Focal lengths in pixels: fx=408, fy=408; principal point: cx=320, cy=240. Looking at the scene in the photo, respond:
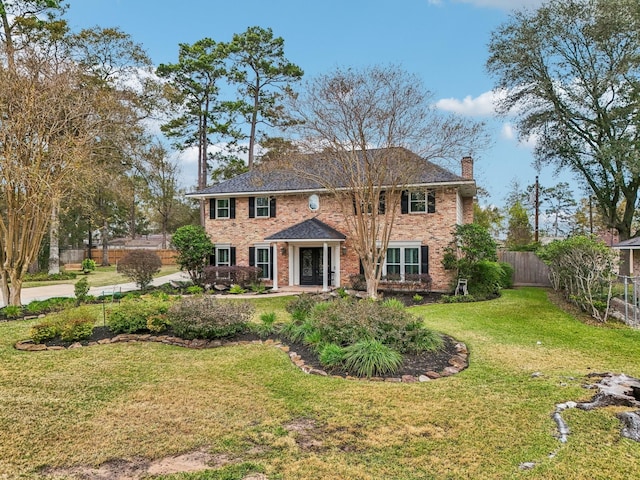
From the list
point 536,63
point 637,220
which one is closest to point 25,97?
point 536,63

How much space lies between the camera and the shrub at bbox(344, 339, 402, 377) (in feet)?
20.2

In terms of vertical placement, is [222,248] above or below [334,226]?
below

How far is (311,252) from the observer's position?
18.8 m

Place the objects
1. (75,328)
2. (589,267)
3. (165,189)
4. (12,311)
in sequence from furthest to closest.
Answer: (165,189) → (589,267) → (12,311) → (75,328)

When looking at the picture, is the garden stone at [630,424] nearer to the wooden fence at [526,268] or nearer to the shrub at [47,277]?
the wooden fence at [526,268]

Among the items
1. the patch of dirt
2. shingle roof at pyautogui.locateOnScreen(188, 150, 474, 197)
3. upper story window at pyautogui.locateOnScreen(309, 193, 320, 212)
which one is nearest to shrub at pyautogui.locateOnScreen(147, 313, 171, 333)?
the patch of dirt

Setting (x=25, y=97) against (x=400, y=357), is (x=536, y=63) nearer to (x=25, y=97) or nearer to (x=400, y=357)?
(x=400, y=357)

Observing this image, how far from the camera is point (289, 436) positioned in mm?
4117

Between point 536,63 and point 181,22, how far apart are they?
56.6ft

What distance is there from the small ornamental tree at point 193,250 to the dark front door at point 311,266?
4411 mm

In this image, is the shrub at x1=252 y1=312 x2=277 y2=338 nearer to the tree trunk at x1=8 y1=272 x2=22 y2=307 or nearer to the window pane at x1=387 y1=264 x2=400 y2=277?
the tree trunk at x1=8 y1=272 x2=22 y2=307

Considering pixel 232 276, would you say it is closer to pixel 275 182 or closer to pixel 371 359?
pixel 275 182

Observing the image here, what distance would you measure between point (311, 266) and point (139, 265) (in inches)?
287

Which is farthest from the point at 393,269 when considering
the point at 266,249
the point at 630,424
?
the point at 630,424
